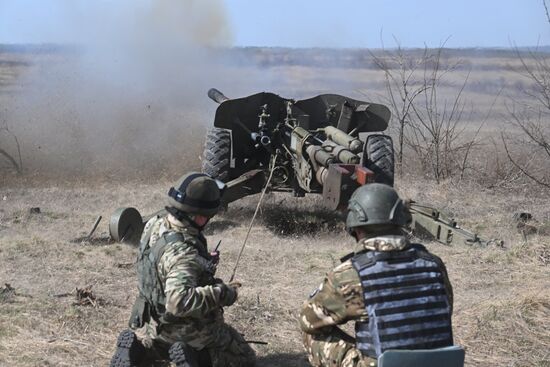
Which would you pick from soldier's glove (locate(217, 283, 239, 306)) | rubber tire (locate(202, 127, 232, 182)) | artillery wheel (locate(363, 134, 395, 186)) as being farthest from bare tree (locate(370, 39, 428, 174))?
soldier's glove (locate(217, 283, 239, 306))

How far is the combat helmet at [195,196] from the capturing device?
13.5 feet

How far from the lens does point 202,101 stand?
22.6m

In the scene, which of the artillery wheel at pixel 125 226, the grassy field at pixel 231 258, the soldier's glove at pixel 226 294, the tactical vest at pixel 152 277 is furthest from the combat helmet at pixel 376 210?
the artillery wheel at pixel 125 226

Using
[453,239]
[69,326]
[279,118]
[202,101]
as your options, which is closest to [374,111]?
[279,118]

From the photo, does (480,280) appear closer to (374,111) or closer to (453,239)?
(453,239)

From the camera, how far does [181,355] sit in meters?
4.07

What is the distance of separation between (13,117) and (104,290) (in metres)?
12.9

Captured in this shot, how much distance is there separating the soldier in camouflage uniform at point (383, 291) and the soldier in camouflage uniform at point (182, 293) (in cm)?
76

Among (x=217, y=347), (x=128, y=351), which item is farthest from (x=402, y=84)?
(x=128, y=351)

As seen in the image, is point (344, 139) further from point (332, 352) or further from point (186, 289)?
point (332, 352)

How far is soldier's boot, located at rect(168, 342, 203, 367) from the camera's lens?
4.07 meters

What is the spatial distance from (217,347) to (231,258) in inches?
127

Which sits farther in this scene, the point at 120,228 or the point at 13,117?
the point at 13,117

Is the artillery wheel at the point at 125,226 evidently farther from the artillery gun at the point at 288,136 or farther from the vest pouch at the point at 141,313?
the vest pouch at the point at 141,313
